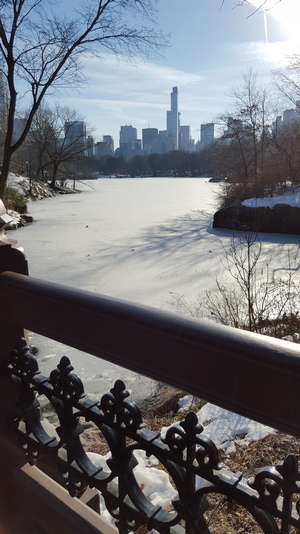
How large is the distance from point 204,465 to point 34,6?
10646 millimetres

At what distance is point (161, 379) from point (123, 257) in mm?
7938

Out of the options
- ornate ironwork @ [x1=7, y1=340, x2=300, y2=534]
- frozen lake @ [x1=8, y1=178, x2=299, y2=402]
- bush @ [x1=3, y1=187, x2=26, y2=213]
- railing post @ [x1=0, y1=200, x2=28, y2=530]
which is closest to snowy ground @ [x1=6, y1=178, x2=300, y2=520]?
frozen lake @ [x1=8, y1=178, x2=299, y2=402]

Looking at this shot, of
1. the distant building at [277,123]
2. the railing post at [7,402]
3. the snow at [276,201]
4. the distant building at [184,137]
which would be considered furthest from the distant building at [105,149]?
the railing post at [7,402]

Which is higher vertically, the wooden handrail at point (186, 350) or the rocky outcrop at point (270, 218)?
the wooden handrail at point (186, 350)

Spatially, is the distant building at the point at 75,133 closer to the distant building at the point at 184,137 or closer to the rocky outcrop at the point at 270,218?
the rocky outcrop at the point at 270,218

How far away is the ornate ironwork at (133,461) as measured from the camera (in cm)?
85

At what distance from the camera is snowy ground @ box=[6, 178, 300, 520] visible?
2.99 metres

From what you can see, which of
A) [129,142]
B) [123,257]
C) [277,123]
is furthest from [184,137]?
[123,257]

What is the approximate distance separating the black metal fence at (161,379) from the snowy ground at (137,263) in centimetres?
110

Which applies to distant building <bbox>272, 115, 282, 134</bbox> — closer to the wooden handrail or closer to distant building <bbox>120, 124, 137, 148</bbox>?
the wooden handrail

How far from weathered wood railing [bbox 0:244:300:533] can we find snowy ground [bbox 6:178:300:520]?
1.09m

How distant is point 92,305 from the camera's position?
3.42ft

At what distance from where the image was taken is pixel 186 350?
0.84 m

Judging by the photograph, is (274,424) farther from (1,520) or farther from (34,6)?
(34,6)
